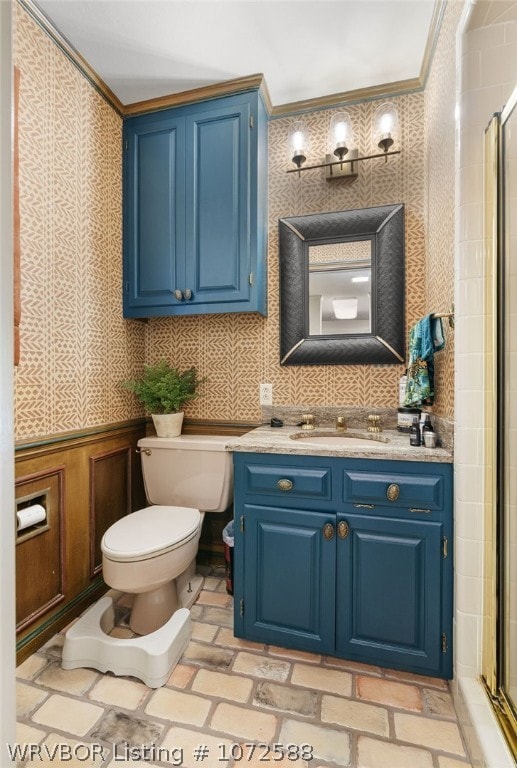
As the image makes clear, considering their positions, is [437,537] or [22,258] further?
[22,258]

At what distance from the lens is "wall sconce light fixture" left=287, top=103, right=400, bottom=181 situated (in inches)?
71.2

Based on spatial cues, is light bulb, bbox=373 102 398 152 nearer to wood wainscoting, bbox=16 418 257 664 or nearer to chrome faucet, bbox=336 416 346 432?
chrome faucet, bbox=336 416 346 432

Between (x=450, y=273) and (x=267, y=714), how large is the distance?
1709mm

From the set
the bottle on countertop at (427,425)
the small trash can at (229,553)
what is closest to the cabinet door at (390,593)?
the bottle on countertop at (427,425)

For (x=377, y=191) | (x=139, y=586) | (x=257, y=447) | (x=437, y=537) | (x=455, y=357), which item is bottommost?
(x=139, y=586)

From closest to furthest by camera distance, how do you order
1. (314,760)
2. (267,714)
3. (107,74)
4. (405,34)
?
1. (314,760)
2. (267,714)
3. (405,34)
4. (107,74)

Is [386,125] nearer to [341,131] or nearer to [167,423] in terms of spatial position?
[341,131]

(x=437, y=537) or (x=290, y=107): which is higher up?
(x=290, y=107)

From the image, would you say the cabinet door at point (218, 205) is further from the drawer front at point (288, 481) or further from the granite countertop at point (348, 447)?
the drawer front at point (288, 481)

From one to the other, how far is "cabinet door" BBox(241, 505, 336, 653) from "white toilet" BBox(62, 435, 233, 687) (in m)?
0.30

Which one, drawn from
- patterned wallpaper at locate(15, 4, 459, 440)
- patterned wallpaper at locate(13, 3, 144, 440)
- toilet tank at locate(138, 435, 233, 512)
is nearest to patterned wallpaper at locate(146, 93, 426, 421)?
patterned wallpaper at locate(15, 4, 459, 440)

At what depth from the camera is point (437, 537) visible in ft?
4.25

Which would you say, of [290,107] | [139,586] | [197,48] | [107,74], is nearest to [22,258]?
[107,74]

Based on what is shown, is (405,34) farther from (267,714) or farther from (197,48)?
(267,714)
